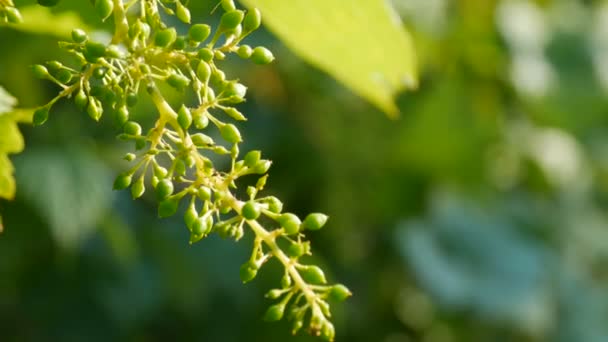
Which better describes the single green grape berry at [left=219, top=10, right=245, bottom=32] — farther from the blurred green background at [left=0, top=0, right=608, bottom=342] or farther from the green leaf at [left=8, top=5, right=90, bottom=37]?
the blurred green background at [left=0, top=0, right=608, bottom=342]

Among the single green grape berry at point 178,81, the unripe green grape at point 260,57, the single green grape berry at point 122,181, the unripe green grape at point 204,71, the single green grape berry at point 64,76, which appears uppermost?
the unripe green grape at point 260,57

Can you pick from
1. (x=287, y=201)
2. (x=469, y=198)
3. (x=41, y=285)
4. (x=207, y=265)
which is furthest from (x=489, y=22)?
(x=41, y=285)

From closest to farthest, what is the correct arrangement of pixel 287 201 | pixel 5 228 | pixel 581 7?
pixel 5 228 → pixel 287 201 → pixel 581 7

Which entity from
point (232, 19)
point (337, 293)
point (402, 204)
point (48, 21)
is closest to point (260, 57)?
point (232, 19)

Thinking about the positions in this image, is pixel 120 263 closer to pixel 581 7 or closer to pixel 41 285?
pixel 41 285

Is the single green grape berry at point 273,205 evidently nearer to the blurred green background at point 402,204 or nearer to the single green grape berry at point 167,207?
the single green grape berry at point 167,207

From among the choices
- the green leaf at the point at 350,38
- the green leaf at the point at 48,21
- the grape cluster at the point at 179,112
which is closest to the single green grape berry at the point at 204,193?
the grape cluster at the point at 179,112
